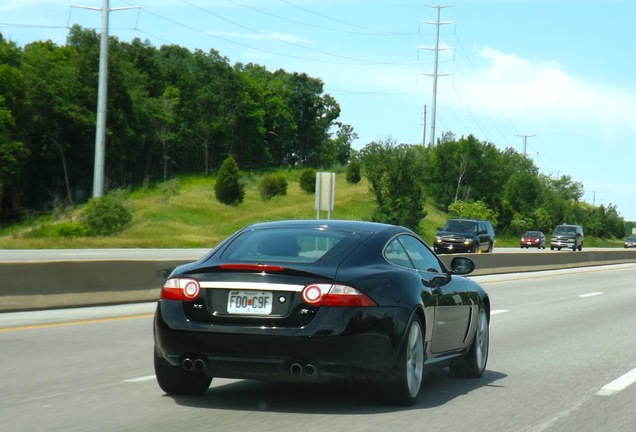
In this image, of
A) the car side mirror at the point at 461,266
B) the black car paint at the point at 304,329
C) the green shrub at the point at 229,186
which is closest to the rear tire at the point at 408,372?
the black car paint at the point at 304,329

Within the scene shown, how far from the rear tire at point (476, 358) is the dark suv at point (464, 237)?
3675 cm

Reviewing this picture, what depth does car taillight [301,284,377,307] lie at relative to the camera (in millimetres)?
7371

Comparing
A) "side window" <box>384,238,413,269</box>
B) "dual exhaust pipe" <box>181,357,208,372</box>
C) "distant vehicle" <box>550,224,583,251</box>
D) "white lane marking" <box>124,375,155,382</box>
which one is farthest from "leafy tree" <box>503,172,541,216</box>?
"dual exhaust pipe" <box>181,357,208,372</box>

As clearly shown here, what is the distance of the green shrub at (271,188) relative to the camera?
313ft

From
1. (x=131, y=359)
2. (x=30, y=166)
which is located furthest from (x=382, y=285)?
(x=30, y=166)

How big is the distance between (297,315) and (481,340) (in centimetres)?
333

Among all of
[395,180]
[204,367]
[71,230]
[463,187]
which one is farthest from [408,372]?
[463,187]

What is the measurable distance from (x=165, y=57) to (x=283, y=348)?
145 meters

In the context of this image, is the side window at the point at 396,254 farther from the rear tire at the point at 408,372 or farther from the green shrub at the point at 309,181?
the green shrub at the point at 309,181

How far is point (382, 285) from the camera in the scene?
304 inches

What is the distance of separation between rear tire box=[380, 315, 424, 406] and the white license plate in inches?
40.2

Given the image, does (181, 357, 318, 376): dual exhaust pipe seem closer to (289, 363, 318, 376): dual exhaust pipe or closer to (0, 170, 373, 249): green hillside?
(289, 363, 318, 376): dual exhaust pipe

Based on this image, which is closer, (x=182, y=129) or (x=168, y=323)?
(x=168, y=323)

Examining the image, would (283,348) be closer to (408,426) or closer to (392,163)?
(408,426)
